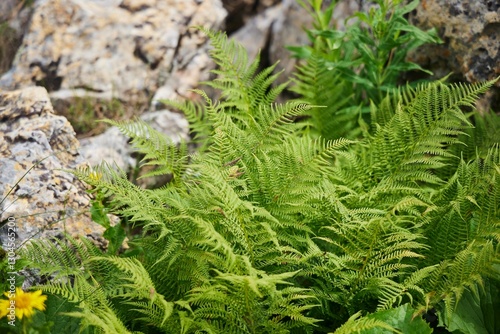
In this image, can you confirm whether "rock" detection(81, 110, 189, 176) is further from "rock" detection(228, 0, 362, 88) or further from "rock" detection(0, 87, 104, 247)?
"rock" detection(228, 0, 362, 88)

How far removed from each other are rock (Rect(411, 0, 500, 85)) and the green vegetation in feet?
1.82

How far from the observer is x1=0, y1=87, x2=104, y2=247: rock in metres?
2.48

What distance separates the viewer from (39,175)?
8.46 ft

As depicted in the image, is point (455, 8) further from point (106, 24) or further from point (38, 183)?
point (38, 183)

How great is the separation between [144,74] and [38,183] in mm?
1274

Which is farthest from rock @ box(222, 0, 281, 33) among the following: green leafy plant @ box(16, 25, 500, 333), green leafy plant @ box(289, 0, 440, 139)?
green leafy plant @ box(16, 25, 500, 333)

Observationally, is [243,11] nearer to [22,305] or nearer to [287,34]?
[287,34]

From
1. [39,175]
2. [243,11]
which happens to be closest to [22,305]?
[39,175]

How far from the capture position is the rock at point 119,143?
310 cm

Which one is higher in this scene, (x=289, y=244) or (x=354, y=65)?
(x=354, y=65)

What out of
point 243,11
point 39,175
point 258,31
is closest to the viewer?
point 39,175

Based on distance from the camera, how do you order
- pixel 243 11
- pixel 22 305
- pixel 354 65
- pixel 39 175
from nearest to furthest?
pixel 22 305 → pixel 39 175 → pixel 354 65 → pixel 243 11

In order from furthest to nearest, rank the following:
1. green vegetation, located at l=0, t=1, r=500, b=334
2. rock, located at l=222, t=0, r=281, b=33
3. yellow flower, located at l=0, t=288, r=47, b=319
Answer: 1. rock, located at l=222, t=0, r=281, b=33
2. green vegetation, located at l=0, t=1, r=500, b=334
3. yellow flower, located at l=0, t=288, r=47, b=319

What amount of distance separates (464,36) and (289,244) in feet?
5.23
